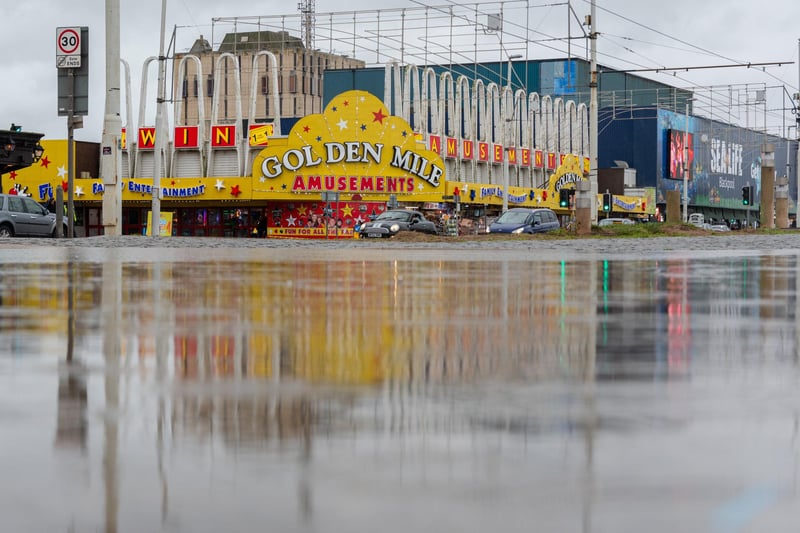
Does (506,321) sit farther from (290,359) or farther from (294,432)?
(294,432)

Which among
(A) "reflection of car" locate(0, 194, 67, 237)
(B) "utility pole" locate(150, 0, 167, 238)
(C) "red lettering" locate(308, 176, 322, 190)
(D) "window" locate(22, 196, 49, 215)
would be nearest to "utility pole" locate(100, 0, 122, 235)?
(A) "reflection of car" locate(0, 194, 67, 237)

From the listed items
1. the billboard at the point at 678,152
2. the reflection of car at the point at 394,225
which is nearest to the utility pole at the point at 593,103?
the reflection of car at the point at 394,225

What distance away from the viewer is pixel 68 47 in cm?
4009

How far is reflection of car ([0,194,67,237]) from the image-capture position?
1753 inches

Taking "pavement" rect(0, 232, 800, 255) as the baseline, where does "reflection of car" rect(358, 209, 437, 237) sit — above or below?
above

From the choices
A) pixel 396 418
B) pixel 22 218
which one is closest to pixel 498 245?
pixel 22 218

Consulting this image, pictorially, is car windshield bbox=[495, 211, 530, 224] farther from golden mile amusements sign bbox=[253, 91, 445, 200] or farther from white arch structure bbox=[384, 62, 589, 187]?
white arch structure bbox=[384, 62, 589, 187]

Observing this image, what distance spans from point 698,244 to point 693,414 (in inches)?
1212

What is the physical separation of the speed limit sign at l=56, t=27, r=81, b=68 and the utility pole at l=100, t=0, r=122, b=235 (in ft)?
3.04

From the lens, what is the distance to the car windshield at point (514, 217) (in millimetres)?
51969

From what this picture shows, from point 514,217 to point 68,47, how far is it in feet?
66.1

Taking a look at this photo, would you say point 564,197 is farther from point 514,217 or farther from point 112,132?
point 112,132

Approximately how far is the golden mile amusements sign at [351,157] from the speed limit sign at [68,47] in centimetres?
2741

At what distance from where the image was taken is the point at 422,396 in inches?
214
